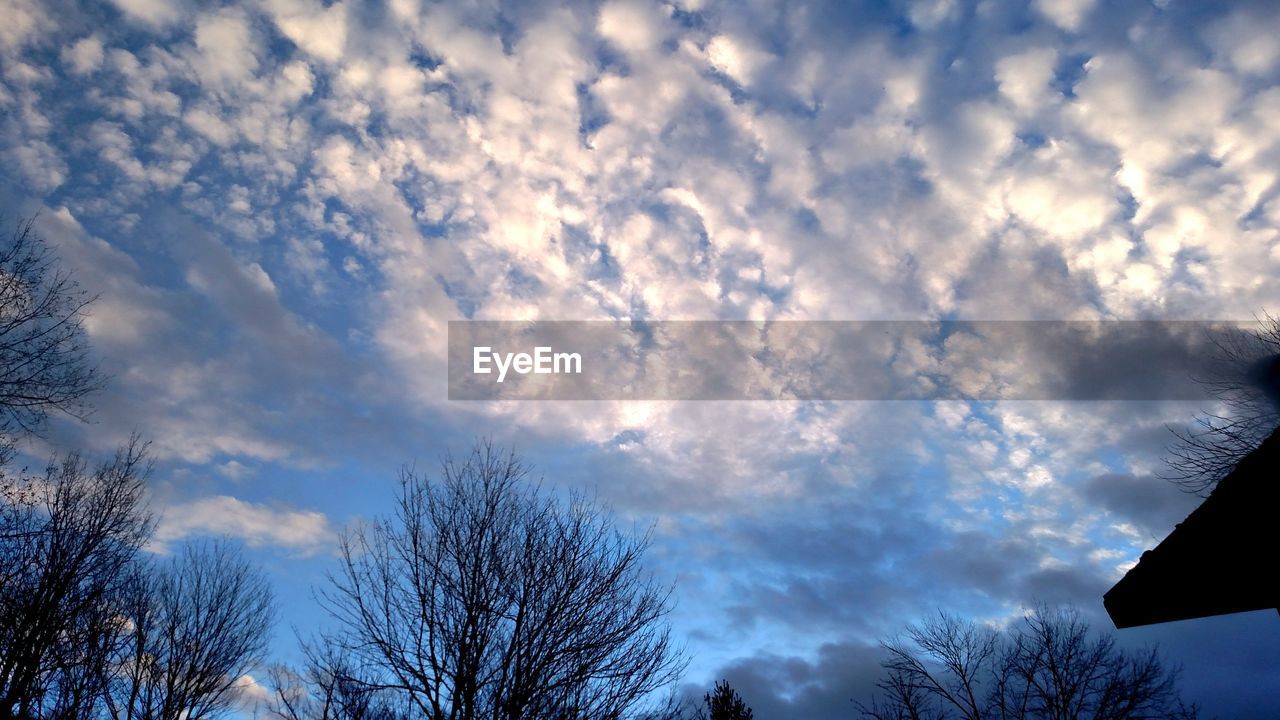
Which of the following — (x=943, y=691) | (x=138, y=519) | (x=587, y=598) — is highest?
(x=138, y=519)

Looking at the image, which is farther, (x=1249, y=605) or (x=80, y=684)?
(x=80, y=684)

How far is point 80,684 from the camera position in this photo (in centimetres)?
1421

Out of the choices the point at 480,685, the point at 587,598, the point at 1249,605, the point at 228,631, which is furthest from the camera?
the point at 228,631

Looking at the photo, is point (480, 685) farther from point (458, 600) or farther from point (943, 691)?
point (943, 691)

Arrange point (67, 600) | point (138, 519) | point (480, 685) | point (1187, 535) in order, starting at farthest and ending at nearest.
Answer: point (138, 519) → point (67, 600) → point (480, 685) → point (1187, 535)

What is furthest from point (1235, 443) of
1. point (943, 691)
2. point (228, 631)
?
point (228, 631)

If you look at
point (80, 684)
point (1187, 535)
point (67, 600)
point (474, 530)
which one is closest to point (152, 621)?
point (80, 684)

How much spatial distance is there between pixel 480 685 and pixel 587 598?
1985 millimetres

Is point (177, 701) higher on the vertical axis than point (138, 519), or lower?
lower

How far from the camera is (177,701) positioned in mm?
17688

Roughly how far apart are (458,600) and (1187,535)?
921 centimetres

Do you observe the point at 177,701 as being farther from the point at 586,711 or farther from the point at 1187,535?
the point at 1187,535

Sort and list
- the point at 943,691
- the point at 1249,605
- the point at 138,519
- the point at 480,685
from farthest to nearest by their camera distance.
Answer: the point at 943,691, the point at 138,519, the point at 480,685, the point at 1249,605

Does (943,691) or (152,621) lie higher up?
(152,621)
